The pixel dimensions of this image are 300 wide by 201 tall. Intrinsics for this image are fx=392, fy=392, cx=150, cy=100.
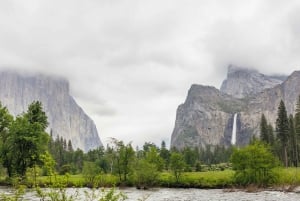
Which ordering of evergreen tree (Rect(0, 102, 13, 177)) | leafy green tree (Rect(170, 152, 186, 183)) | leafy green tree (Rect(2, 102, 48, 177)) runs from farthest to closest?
leafy green tree (Rect(170, 152, 186, 183)) → evergreen tree (Rect(0, 102, 13, 177)) → leafy green tree (Rect(2, 102, 48, 177))

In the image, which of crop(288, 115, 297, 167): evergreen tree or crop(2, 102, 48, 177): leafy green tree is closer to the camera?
crop(2, 102, 48, 177): leafy green tree

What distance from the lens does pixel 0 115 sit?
208 ft

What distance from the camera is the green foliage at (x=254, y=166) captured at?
61562 mm

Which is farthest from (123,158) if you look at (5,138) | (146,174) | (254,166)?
(254,166)

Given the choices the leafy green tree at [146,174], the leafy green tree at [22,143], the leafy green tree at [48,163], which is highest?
the leafy green tree at [22,143]

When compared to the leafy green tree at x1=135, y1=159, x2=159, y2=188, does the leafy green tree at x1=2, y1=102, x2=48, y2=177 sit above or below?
above

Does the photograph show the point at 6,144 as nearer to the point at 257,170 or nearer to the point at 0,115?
the point at 0,115

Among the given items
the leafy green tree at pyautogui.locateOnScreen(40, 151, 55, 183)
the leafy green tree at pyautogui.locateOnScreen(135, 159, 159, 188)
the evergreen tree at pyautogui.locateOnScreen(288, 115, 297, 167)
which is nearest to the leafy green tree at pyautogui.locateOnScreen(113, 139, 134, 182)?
the leafy green tree at pyautogui.locateOnScreen(135, 159, 159, 188)

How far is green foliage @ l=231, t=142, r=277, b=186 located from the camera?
202 ft

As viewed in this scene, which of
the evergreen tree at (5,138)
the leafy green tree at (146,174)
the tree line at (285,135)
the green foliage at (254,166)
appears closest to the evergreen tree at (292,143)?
the tree line at (285,135)

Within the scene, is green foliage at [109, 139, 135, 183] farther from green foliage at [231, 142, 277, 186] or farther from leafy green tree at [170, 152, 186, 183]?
green foliage at [231, 142, 277, 186]

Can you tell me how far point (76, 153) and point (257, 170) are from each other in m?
90.4

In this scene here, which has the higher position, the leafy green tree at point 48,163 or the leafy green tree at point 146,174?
the leafy green tree at point 48,163

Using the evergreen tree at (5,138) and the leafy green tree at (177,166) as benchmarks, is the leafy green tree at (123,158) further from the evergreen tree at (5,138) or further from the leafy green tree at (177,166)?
the evergreen tree at (5,138)
